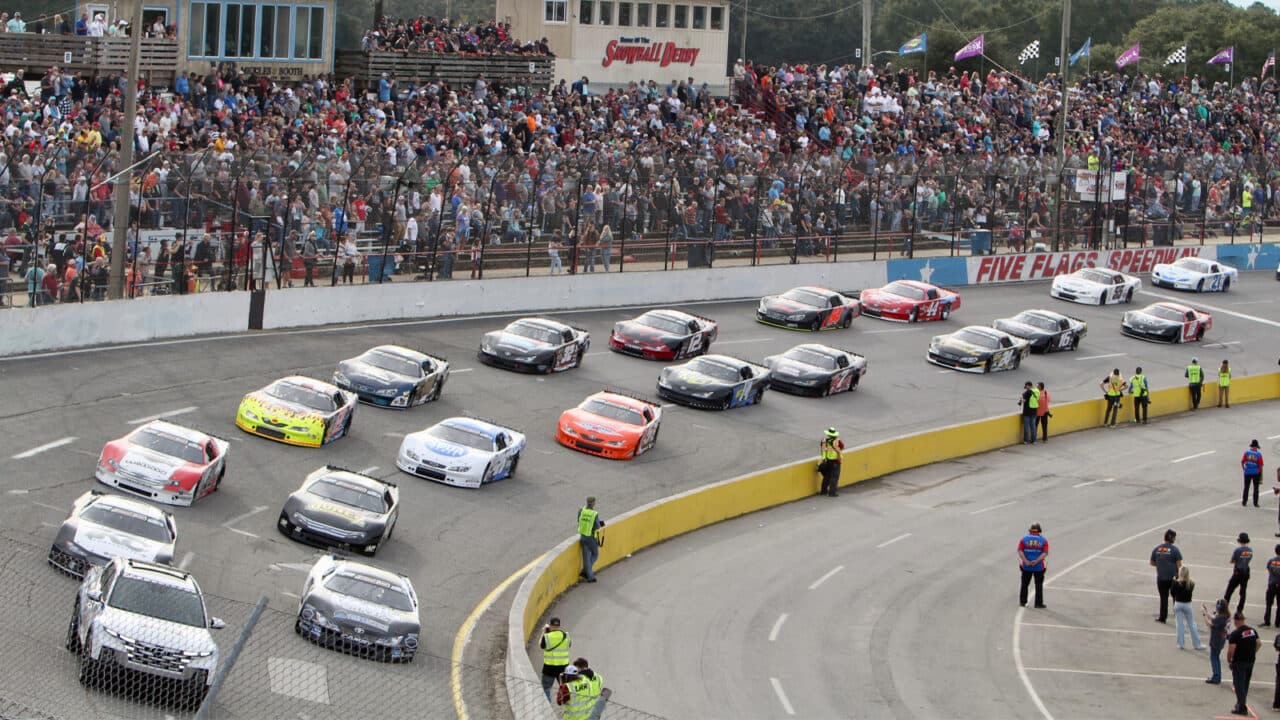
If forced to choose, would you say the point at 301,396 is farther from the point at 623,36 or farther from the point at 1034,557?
the point at 623,36

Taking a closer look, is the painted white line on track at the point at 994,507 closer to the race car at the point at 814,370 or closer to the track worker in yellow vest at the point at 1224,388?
the race car at the point at 814,370

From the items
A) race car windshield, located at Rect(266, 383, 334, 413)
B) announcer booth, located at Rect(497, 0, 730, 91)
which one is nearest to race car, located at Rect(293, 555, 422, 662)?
race car windshield, located at Rect(266, 383, 334, 413)

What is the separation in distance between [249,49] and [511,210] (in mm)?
13398

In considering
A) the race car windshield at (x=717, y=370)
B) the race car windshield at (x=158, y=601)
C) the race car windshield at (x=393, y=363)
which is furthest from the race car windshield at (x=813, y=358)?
the race car windshield at (x=158, y=601)

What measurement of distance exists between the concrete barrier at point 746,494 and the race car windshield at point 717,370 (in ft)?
11.6

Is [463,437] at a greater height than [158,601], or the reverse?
[463,437]

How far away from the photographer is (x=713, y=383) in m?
36.2

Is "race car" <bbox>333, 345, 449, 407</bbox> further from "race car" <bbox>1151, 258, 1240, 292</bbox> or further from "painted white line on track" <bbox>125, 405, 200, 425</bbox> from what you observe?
"race car" <bbox>1151, 258, 1240, 292</bbox>

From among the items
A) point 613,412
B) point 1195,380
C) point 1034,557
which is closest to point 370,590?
point 1034,557

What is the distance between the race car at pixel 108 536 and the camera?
2069 cm

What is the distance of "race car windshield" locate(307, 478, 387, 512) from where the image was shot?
83.0 feet

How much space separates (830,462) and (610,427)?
14.1 ft

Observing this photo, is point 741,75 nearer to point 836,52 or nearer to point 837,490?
point 837,490

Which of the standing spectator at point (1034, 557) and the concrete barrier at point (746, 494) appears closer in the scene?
the concrete barrier at point (746, 494)
